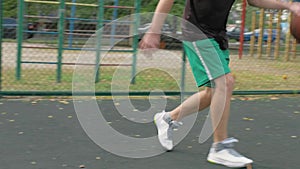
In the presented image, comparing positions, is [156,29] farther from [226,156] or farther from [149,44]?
[226,156]

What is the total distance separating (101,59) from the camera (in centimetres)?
808

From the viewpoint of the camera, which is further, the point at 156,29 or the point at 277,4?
the point at 277,4

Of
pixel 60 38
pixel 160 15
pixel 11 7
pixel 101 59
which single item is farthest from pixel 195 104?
pixel 11 7

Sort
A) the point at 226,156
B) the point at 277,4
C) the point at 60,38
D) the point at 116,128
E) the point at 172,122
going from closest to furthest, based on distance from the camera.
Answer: the point at 226,156
the point at 277,4
the point at 172,122
the point at 116,128
the point at 60,38

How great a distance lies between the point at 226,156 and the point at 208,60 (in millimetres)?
715

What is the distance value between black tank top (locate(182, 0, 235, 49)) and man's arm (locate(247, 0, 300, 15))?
1.02 ft

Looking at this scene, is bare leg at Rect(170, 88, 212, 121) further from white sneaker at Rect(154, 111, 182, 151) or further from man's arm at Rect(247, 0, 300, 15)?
man's arm at Rect(247, 0, 300, 15)

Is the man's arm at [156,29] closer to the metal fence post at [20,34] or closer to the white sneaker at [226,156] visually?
the white sneaker at [226,156]

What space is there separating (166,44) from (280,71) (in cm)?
366

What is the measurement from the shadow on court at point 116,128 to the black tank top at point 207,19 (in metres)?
0.94

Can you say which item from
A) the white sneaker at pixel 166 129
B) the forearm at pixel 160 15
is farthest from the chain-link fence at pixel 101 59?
the forearm at pixel 160 15

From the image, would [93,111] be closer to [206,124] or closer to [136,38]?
[206,124]

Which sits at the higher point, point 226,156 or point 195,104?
point 195,104

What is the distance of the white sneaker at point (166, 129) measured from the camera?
4.07m
